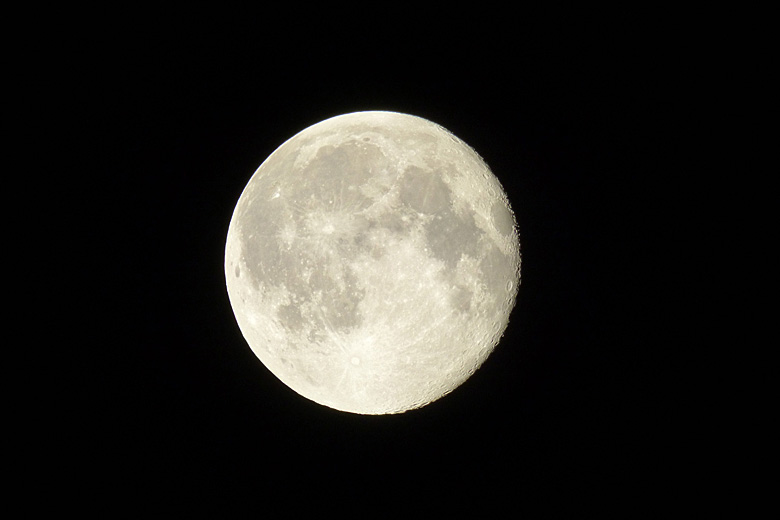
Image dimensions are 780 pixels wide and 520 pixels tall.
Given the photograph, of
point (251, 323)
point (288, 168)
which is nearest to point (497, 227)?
point (288, 168)

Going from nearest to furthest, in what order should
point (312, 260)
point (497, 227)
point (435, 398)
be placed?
1. point (312, 260)
2. point (497, 227)
3. point (435, 398)

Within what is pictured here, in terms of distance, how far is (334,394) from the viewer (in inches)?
125

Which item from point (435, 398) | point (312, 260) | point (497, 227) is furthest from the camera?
point (435, 398)

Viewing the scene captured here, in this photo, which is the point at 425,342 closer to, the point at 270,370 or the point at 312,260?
the point at 312,260

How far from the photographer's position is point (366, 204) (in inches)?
112

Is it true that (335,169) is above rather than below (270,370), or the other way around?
above

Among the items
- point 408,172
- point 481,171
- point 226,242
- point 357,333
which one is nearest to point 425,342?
point 357,333

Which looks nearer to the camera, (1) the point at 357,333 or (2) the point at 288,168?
(1) the point at 357,333

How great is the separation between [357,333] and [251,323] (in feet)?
2.58

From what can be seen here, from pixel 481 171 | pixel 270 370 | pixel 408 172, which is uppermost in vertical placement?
pixel 481 171

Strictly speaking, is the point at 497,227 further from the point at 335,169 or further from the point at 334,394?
the point at 334,394

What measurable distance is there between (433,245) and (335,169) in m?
0.70

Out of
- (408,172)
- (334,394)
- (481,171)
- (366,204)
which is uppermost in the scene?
(481,171)

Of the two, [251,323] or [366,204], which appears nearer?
[366,204]
